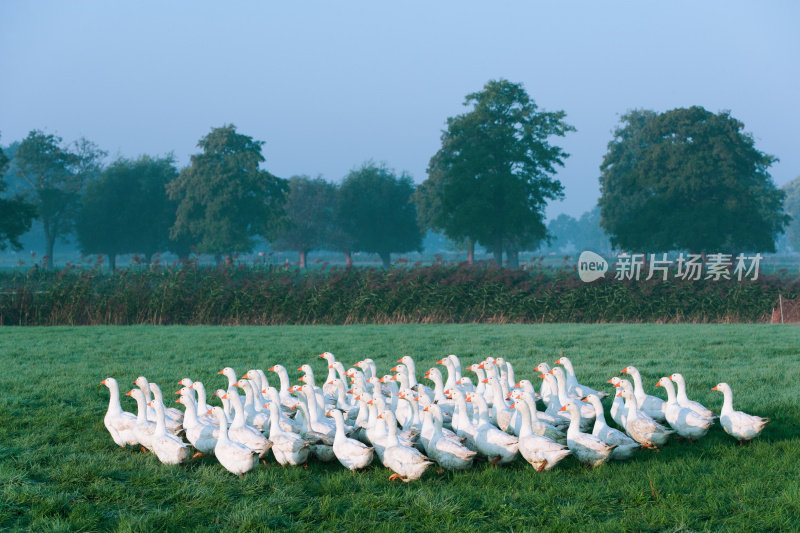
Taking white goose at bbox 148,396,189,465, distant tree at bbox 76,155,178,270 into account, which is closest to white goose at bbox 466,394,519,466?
white goose at bbox 148,396,189,465

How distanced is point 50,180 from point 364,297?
2113 inches

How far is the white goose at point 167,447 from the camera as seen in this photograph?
738cm

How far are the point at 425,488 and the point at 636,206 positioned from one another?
5148cm

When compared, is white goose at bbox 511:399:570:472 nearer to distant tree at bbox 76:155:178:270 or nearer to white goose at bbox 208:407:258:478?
white goose at bbox 208:407:258:478

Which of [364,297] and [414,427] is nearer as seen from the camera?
[414,427]

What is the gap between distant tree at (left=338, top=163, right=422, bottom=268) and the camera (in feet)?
230

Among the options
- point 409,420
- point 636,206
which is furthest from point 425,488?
point 636,206

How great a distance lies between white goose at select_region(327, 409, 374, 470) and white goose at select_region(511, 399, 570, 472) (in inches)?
60.7

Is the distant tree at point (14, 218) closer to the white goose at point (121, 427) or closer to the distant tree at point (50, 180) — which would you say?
the distant tree at point (50, 180)

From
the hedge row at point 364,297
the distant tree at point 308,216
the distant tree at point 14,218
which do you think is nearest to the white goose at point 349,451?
the hedge row at point 364,297

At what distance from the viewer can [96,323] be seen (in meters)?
20.3

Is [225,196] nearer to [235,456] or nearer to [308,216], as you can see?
[308,216]

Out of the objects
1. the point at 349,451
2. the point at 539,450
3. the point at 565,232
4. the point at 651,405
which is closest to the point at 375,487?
the point at 349,451

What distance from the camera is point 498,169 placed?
176ft
